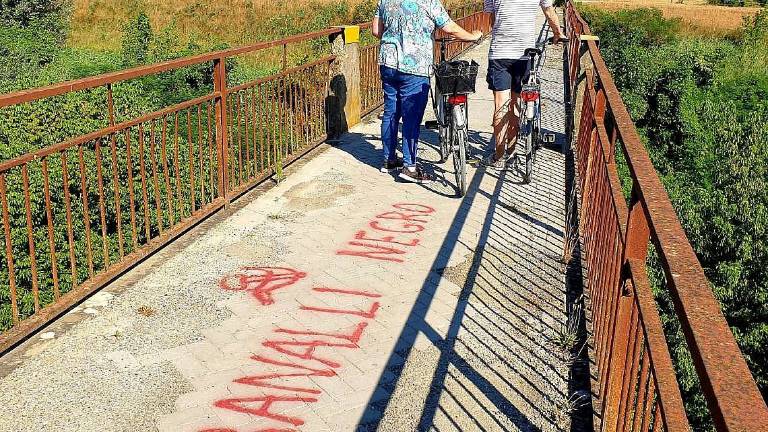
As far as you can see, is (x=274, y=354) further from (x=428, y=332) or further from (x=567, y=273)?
(x=567, y=273)

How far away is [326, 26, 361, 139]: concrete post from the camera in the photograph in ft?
29.6

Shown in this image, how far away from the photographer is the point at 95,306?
183 inches

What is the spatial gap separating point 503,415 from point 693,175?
1001 inches

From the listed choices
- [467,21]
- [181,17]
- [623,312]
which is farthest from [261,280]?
[181,17]

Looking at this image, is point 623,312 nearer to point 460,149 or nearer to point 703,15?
point 460,149

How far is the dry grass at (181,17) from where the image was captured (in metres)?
33.8

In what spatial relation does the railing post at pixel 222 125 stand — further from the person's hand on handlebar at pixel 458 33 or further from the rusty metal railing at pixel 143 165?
the person's hand on handlebar at pixel 458 33

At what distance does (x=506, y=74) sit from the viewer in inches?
291

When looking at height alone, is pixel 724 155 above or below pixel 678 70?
below

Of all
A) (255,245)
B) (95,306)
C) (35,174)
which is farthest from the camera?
(35,174)

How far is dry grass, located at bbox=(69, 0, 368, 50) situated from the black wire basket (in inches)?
1031

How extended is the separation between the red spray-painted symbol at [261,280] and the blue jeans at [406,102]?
2.45m

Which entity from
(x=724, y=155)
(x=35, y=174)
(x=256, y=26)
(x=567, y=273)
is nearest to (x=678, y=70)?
(x=724, y=155)

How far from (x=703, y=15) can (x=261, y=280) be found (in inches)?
2219
